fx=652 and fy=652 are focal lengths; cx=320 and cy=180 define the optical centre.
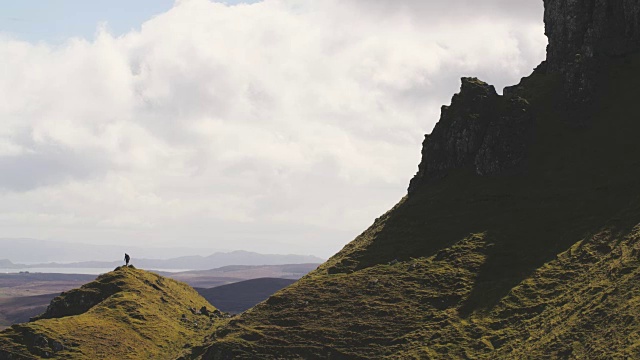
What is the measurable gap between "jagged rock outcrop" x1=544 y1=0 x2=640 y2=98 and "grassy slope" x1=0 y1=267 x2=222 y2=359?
117m

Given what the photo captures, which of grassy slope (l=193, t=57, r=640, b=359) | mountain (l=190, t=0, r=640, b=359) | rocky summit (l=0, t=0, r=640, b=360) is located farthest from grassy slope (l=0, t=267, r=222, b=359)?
grassy slope (l=193, t=57, r=640, b=359)

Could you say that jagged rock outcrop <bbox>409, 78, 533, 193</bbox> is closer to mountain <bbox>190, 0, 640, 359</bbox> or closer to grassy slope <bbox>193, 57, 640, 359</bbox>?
mountain <bbox>190, 0, 640, 359</bbox>

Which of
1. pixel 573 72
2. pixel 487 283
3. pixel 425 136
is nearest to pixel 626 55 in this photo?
pixel 573 72

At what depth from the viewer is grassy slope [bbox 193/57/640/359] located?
4178 inches

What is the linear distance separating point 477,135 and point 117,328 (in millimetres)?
103105

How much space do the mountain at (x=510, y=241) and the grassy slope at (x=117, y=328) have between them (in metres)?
24.6

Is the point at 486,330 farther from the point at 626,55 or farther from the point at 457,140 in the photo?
the point at 626,55

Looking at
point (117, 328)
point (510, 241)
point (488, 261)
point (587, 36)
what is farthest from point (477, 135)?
point (117, 328)

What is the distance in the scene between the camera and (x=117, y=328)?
16425 centimetres

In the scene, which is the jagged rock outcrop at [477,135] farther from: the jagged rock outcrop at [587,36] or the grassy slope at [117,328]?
the grassy slope at [117,328]

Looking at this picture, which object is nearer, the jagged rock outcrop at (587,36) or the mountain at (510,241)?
the mountain at (510,241)

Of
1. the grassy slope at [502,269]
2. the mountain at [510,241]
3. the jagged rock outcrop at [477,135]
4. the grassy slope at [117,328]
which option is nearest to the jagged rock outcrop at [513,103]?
the jagged rock outcrop at [477,135]

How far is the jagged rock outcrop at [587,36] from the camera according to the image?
6545 inches

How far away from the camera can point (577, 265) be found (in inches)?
4683
